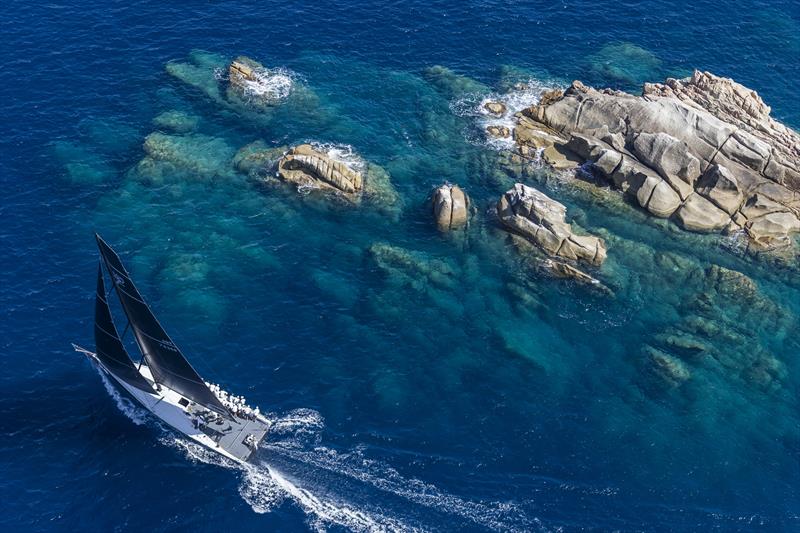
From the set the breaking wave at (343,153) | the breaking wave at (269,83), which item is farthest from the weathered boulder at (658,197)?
the breaking wave at (269,83)

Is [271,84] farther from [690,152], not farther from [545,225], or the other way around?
[690,152]

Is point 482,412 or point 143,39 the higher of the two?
point 143,39

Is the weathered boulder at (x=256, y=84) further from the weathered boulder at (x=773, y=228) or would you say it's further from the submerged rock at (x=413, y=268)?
the weathered boulder at (x=773, y=228)

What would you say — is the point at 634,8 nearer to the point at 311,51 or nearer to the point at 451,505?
the point at 311,51

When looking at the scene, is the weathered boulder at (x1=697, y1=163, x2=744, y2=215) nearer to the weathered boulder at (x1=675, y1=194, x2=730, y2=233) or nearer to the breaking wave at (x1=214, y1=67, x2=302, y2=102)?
the weathered boulder at (x1=675, y1=194, x2=730, y2=233)

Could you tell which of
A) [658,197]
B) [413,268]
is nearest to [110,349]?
[413,268]

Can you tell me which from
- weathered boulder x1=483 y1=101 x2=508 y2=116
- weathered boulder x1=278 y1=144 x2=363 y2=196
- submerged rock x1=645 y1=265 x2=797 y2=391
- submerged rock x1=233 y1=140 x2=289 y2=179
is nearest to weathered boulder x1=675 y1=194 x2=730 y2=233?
submerged rock x1=645 y1=265 x2=797 y2=391

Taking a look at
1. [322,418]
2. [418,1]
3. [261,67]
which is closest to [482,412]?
[322,418]
